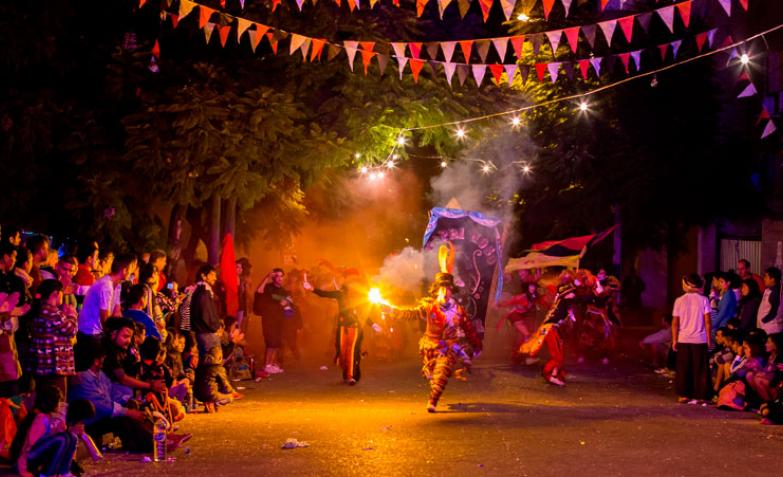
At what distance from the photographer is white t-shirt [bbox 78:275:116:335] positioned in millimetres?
11586

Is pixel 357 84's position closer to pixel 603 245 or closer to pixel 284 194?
pixel 284 194

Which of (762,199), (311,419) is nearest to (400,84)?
(311,419)

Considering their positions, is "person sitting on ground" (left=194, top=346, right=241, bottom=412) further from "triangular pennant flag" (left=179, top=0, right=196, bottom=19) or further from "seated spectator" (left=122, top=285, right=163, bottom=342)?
"triangular pennant flag" (left=179, top=0, right=196, bottom=19)

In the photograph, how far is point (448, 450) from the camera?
393 inches

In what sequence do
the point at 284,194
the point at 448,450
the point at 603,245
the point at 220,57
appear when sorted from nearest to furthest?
the point at 448,450, the point at 220,57, the point at 284,194, the point at 603,245

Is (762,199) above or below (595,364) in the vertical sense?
above

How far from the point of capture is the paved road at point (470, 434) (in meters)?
9.21

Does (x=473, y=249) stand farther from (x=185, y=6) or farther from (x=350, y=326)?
(x=185, y=6)

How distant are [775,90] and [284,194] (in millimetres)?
11221

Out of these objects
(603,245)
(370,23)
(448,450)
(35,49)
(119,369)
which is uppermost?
(370,23)

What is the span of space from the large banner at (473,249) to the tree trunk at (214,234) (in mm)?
4325

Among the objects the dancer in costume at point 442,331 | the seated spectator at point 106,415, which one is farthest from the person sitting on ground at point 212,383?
the seated spectator at point 106,415

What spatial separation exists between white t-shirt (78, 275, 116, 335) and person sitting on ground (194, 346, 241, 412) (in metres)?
1.83

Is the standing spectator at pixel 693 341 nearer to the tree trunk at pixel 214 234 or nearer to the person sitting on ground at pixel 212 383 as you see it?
the person sitting on ground at pixel 212 383
